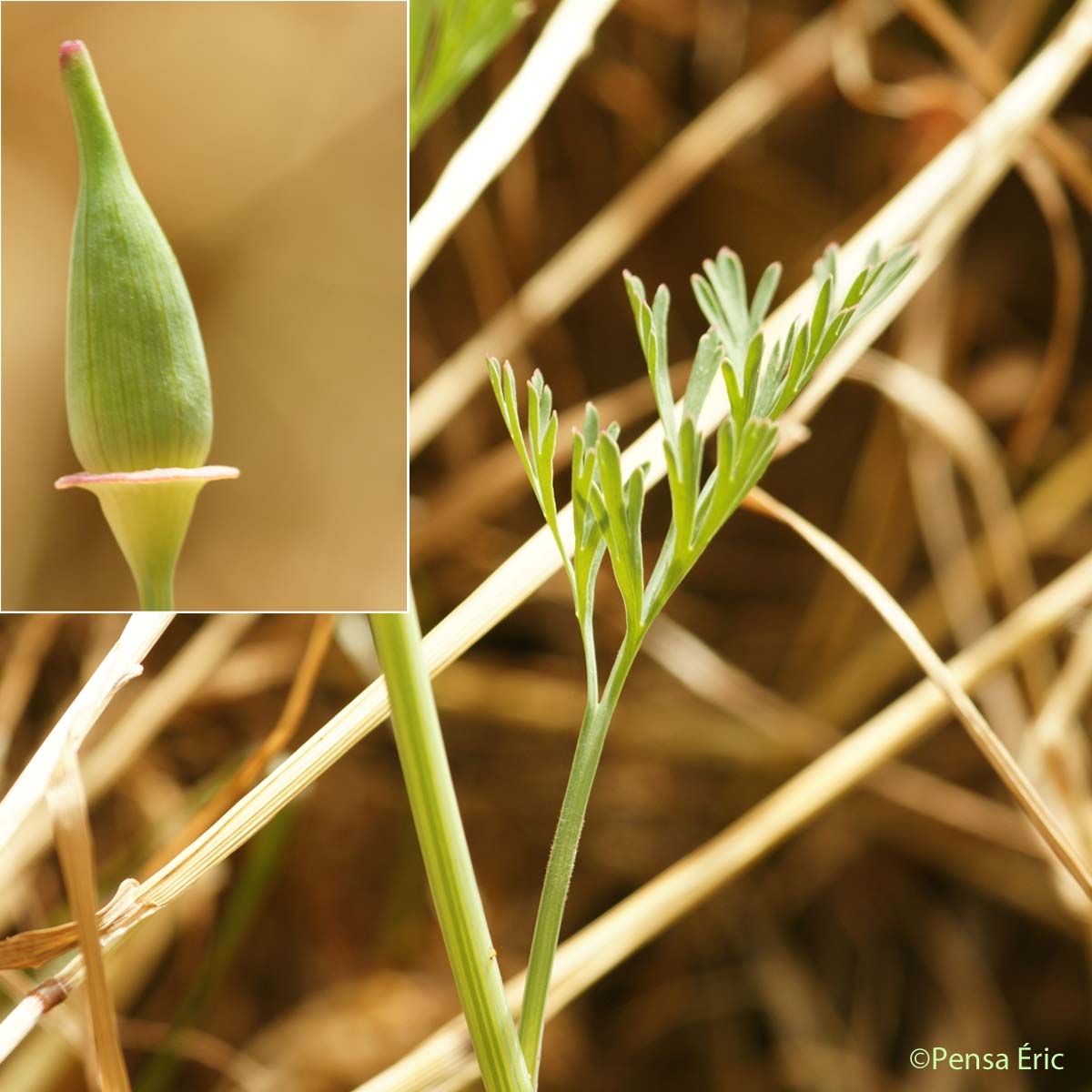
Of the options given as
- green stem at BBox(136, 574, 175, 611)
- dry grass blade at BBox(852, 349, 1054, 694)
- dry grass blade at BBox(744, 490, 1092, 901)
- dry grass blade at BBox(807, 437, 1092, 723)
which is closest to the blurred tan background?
green stem at BBox(136, 574, 175, 611)

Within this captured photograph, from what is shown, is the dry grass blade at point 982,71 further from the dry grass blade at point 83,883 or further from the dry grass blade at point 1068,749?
the dry grass blade at point 83,883

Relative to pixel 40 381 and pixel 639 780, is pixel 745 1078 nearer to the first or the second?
pixel 639 780

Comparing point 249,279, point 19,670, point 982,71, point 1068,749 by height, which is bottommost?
point 1068,749

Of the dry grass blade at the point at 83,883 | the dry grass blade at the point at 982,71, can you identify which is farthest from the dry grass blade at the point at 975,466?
the dry grass blade at the point at 83,883

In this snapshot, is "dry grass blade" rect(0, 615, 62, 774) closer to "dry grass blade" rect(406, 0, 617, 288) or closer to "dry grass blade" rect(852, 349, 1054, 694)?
"dry grass blade" rect(406, 0, 617, 288)

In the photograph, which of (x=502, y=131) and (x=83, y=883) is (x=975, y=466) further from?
(x=83, y=883)

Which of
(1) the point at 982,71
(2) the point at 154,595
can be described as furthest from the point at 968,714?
(1) the point at 982,71
